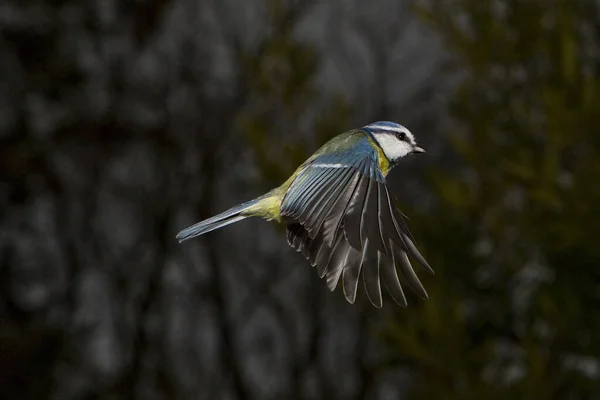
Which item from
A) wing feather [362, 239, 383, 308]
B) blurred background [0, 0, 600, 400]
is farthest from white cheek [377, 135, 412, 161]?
blurred background [0, 0, 600, 400]

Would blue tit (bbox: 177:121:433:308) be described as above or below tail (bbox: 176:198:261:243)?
below

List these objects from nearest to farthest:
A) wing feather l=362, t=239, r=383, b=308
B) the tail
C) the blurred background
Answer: wing feather l=362, t=239, r=383, b=308, the tail, the blurred background

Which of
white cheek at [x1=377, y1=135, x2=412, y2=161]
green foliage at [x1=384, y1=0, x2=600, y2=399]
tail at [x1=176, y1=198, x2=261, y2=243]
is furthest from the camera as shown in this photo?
green foliage at [x1=384, y1=0, x2=600, y2=399]

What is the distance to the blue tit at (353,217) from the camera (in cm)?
126

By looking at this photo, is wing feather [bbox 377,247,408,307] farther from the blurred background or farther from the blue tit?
the blurred background

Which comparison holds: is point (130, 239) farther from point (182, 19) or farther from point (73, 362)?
point (182, 19)

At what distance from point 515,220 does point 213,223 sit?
43.9 inches

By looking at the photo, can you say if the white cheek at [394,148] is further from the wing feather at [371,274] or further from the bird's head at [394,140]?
the wing feather at [371,274]

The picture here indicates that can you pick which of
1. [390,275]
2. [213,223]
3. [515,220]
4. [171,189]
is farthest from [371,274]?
[171,189]

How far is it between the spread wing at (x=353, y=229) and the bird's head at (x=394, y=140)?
0.09 m

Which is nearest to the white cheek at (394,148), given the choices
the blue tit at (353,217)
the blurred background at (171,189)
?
the blue tit at (353,217)

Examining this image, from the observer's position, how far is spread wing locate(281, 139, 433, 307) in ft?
4.12

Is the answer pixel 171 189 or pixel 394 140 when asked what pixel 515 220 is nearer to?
pixel 394 140

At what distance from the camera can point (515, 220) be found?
2369 mm
